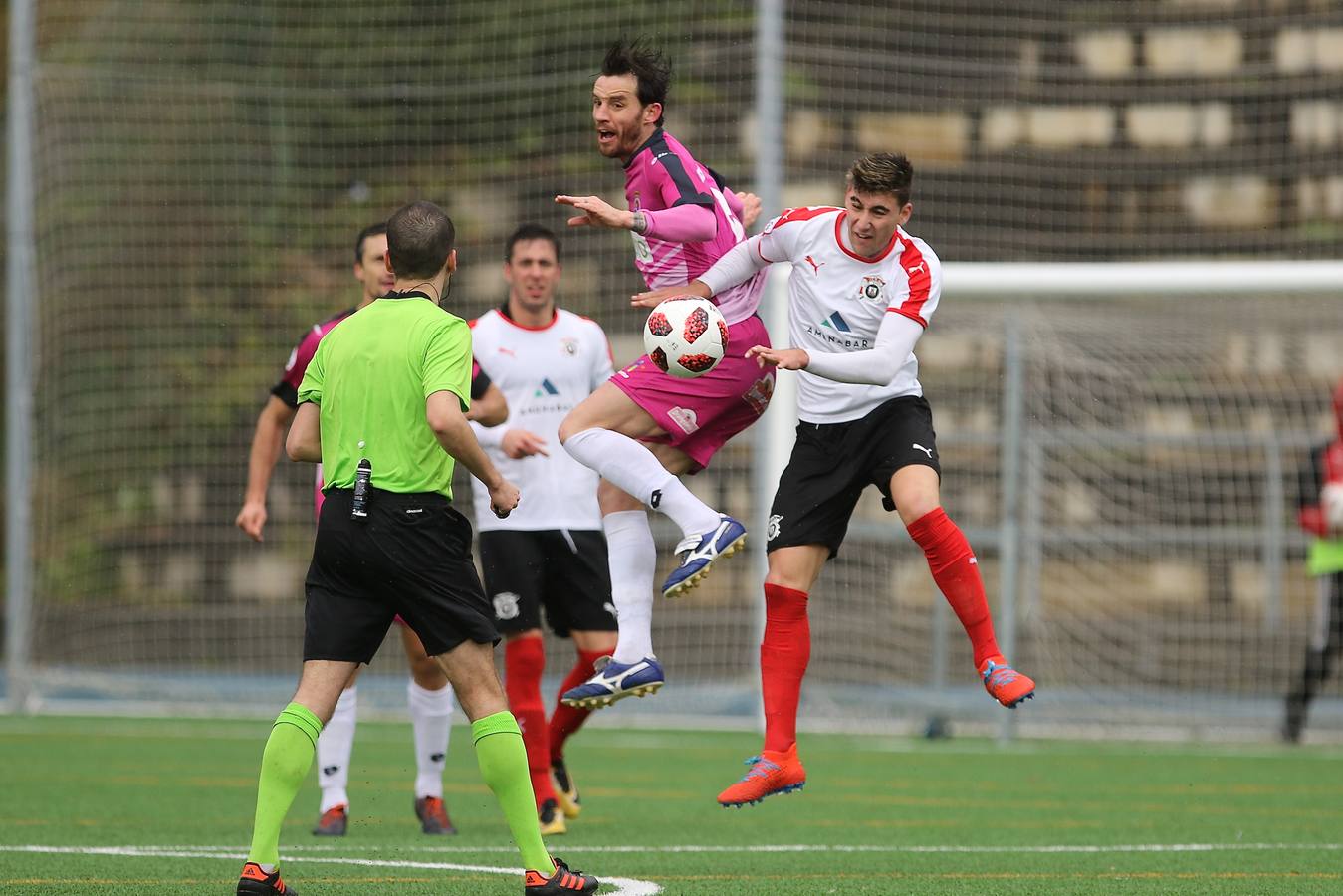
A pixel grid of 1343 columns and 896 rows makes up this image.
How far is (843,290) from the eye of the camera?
714 cm

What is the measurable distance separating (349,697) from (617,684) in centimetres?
215

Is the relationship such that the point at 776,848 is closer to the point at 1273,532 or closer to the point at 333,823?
the point at 333,823

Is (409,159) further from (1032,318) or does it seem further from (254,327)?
(1032,318)

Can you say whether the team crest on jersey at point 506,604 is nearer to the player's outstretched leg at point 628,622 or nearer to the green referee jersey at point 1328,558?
the player's outstretched leg at point 628,622

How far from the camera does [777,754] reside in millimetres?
6949

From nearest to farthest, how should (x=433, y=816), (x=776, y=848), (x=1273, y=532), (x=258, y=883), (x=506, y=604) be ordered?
(x=258, y=883), (x=776, y=848), (x=433, y=816), (x=506, y=604), (x=1273, y=532)

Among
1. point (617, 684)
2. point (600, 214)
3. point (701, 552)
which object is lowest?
point (617, 684)

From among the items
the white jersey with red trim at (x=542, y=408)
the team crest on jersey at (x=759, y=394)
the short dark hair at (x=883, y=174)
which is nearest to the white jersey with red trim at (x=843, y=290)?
the team crest on jersey at (x=759, y=394)

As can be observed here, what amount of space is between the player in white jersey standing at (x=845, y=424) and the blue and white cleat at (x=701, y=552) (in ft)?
1.59

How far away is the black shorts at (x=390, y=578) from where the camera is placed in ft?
18.9

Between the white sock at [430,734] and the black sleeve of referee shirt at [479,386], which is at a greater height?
the black sleeve of referee shirt at [479,386]

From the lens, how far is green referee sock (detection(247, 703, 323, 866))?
5.69m

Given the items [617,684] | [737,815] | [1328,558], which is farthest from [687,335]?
[1328,558]

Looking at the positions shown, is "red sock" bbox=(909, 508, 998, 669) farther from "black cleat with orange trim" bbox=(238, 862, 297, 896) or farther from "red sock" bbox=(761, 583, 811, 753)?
"black cleat with orange trim" bbox=(238, 862, 297, 896)
